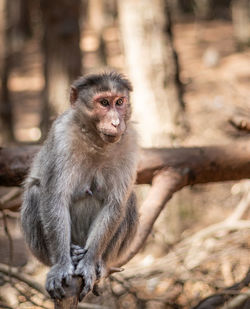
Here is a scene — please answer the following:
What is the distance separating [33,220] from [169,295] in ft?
5.68

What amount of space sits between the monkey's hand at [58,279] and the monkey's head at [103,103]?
102 cm

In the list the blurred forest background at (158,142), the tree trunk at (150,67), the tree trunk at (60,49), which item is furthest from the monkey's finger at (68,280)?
the tree trunk at (60,49)

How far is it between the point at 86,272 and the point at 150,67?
4143 mm

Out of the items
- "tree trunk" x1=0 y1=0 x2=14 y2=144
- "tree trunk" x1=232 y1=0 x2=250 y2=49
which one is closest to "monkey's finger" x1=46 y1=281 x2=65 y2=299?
"tree trunk" x1=0 y1=0 x2=14 y2=144

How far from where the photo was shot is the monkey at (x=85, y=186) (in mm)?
3795

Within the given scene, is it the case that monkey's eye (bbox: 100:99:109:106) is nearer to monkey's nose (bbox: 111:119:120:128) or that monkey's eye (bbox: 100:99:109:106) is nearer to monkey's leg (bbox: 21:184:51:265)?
monkey's nose (bbox: 111:119:120:128)

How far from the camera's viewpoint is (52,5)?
830cm

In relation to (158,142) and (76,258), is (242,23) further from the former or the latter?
(76,258)

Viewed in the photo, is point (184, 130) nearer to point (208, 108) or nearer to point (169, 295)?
point (208, 108)

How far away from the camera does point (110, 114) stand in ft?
12.3

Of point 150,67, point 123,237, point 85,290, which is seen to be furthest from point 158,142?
point 85,290

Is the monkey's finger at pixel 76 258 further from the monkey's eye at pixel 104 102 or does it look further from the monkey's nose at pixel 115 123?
the monkey's eye at pixel 104 102

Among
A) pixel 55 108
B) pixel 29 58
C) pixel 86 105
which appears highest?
pixel 86 105

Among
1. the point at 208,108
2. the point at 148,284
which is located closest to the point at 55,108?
the point at 208,108
